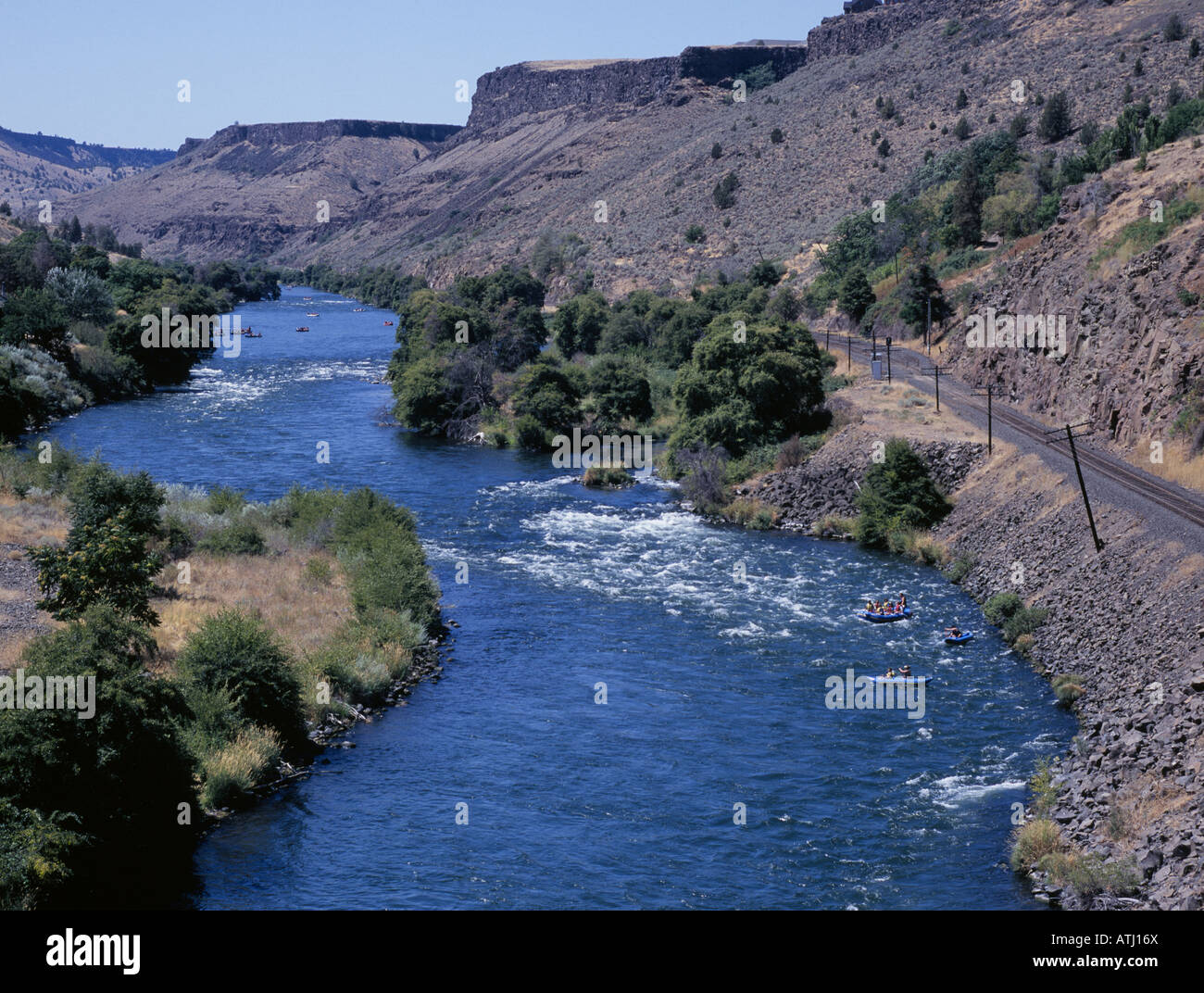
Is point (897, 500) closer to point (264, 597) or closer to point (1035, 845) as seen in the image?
point (264, 597)

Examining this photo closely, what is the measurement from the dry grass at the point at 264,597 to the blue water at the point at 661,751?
439cm

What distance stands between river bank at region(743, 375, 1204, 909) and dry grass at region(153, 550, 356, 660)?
22465 millimetres

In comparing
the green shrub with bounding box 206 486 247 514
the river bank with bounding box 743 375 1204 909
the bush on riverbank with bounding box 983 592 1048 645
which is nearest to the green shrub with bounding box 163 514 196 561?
the green shrub with bounding box 206 486 247 514

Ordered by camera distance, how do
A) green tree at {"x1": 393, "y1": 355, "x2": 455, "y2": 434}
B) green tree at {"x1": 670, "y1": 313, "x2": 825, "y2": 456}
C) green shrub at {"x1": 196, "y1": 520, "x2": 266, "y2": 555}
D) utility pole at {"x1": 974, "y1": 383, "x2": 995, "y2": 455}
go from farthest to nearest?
green tree at {"x1": 393, "y1": 355, "x2": 455, "y2": 434} → green tree at {"x1": 670, "y1": 313, "x2": 825, "y2": 456} → utility pole at {"x1": 974, "y1": 383, "x2": 995, "y2": 455} → green shrub at {"x1": 196, "y1": 520, "x2": 266, "y2": 555}

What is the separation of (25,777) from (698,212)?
122 meters

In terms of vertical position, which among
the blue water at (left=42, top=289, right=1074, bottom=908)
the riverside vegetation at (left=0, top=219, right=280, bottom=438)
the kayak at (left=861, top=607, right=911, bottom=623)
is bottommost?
the blue water at (left=42, top=289, right=1074, bottom=908)

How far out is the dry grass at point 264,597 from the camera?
3859 centimetres

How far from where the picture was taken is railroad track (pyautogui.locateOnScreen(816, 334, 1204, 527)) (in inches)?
1677

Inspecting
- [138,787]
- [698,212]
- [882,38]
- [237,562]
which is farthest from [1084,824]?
[882,38]

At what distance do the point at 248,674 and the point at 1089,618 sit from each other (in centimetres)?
2570

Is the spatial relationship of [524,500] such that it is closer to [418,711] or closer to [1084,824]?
[418,711]

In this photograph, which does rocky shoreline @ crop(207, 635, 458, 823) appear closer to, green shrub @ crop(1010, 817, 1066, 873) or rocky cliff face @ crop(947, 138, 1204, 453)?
green shrub @ crop(1010, 817, 1066, 873)

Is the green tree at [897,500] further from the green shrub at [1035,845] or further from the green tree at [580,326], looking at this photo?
the green tree at [580,326]

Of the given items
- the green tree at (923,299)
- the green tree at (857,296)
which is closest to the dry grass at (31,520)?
the green tree at (923,299)
